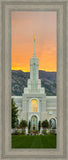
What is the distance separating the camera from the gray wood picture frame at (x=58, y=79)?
8.75 feet

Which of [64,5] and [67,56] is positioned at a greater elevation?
[64,5]

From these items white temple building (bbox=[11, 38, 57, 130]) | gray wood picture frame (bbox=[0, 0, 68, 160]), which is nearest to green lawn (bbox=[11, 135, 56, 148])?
gray wood picture frame (bbox=[0, 0, 68, 160])

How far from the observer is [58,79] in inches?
107

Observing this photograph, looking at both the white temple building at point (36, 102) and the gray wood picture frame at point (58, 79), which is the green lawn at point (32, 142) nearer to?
the gray wood picture frame at point (58, 79)

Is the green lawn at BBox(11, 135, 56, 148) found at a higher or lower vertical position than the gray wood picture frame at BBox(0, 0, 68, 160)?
lower

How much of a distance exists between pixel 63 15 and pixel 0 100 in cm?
151

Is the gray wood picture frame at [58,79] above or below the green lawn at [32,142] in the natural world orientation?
above

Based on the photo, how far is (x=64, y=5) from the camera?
275 cm

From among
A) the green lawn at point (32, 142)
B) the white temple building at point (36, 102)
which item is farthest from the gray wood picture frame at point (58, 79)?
the white temple building at point (36, 102)

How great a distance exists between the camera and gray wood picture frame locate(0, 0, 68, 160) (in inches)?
105

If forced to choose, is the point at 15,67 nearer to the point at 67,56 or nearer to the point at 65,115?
the point at 67,56

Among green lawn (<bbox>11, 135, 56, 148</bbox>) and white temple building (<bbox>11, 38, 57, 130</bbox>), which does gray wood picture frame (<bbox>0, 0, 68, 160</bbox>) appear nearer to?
green lawn (<bbox>11, 135, 56, 148</bbox>)

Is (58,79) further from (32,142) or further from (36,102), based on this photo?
(36,102)

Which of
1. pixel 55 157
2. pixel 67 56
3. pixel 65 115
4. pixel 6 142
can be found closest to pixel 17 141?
pixel 6 142
